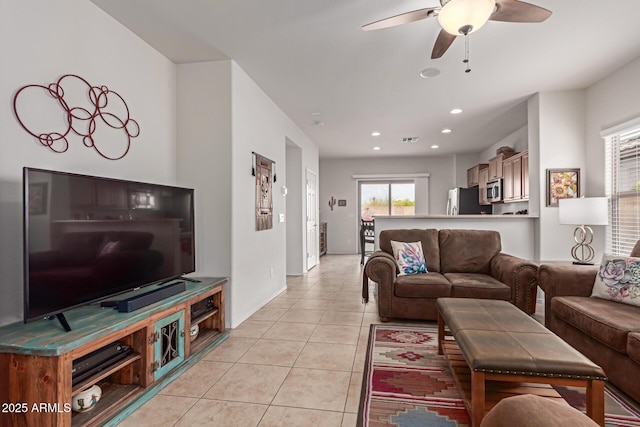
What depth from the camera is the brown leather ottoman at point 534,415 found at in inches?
30.0

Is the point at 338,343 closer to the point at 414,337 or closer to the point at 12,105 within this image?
the point at 414,337

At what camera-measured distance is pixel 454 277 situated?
11.9 feet

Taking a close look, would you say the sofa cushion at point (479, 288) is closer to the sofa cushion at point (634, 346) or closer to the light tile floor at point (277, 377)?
the light tile floor at point (277, 377)

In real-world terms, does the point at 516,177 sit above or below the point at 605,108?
below

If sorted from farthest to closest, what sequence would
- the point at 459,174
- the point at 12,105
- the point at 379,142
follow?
the point at 459,174, the point at 379,142, the point at 12,105

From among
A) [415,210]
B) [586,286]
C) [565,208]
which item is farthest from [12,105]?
[415,210]

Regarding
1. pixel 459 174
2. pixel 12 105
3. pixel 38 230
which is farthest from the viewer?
pixel 459 174

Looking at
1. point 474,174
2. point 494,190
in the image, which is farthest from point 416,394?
point 474,174

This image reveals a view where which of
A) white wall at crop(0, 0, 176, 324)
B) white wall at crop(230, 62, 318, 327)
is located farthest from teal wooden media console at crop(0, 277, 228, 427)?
white wall at crop(230, 62, 318, 327)

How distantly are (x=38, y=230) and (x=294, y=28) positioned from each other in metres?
2.24

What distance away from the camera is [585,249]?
4012 millimetres

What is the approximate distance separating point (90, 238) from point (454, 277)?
327cm

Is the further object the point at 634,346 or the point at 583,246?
Answer: the point at 583,246

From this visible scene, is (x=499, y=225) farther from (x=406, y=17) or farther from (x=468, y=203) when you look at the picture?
(x=406, y=17)
